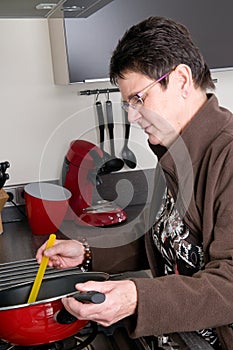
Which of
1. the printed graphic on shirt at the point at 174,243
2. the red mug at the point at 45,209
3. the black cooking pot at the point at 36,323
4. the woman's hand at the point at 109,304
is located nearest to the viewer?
the woman's hand at the point at 109,304

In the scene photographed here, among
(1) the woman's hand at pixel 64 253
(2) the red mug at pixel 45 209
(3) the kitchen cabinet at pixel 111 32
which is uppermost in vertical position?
(3) the kitchen cabinet at pixel 111 32

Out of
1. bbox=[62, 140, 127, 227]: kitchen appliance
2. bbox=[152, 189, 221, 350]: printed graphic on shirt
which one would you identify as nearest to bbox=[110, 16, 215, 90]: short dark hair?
bbox=[152, 189, 221, 350]: printed graphic on shirt

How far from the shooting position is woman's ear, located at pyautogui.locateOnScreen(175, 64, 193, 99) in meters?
0.93

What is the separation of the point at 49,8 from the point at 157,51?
59 cm

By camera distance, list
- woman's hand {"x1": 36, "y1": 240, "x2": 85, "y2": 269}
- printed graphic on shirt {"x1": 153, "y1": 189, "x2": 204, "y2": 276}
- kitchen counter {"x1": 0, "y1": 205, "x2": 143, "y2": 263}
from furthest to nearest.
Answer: kitchen counter {"x1": 0, "y1": 205, "x2": 143, "y2": 263} → woman's hand {"x1": 36, "y1": 240, "x2": 85, "y2": 269} → printed graphic on shirt {"x1": 153, "y1": 189, "x2": 204, "y2": 276}

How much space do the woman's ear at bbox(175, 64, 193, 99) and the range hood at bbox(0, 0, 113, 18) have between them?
492mm

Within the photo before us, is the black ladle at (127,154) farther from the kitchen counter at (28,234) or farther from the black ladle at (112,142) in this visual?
the kitchen counter at (28,234)

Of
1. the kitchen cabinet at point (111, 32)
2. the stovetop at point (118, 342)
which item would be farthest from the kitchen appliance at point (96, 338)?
the kitchen cabinet at point (111, 32)

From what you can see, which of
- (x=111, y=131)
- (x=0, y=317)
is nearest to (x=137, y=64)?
(x=0, y=317)

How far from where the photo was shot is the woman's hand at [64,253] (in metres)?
1.08

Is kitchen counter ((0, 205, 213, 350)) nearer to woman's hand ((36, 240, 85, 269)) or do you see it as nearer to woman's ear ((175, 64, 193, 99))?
woman's hand ((36, 240, 85, 269))

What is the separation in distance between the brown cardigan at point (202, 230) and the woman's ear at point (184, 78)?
48 mm

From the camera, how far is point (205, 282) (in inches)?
30.7

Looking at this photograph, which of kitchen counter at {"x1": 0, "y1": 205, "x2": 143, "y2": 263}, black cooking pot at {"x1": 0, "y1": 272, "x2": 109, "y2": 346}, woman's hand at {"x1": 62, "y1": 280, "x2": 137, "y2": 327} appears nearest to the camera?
woman's hand at {"x1": 62, "y1": 280, "x2": 137, "y2": 327}
